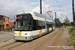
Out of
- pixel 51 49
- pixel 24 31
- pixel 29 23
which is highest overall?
pixel 29 23

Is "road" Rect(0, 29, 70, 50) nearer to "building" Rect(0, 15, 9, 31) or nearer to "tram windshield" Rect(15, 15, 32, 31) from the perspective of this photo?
"tram windshield" Rect(15, 15, 32, 31)

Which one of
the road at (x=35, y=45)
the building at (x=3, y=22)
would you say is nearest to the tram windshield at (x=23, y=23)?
the road at (x=35, y=45)

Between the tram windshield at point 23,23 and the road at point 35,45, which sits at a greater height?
the tram windshield at point 23,23

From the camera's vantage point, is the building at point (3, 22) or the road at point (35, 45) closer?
the road at point (35, 45)

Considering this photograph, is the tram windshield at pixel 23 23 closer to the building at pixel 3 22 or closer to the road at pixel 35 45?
the road at pixel 35 45

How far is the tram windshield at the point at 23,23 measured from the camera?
10.1 m

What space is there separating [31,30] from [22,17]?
6.25ft

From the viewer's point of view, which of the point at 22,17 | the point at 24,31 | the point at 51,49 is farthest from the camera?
the point at 22,17

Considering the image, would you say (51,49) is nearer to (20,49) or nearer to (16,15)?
(20,49)

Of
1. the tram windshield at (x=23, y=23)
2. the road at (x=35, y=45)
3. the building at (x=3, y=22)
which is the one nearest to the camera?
the road at (x=35, y=45)

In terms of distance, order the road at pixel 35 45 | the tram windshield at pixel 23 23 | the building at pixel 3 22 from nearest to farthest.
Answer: the road at pixel 35 45, the tram windshield at pixel 23 23, the building at pixel 3 22

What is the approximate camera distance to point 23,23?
1026 cm

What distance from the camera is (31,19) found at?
410 inches

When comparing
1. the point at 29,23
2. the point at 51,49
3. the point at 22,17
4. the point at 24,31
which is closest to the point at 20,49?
the point at 51,49
